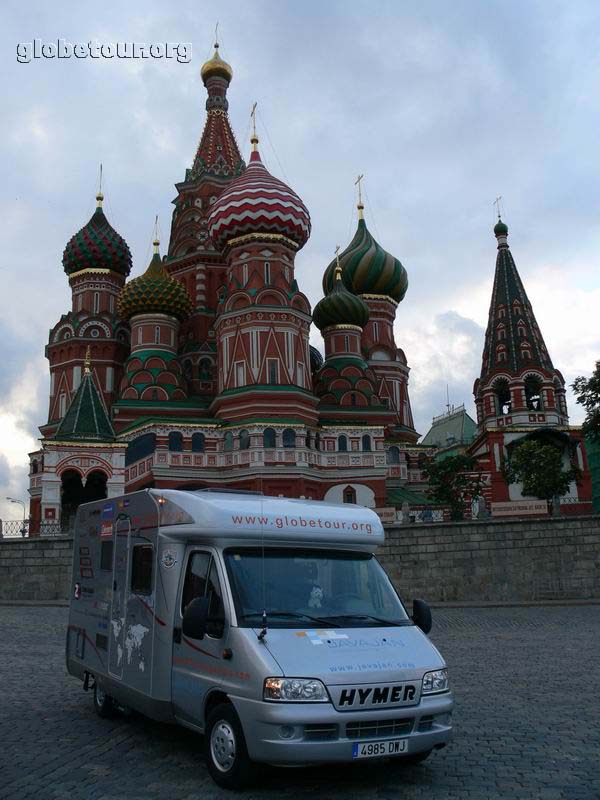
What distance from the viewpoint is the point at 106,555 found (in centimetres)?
927

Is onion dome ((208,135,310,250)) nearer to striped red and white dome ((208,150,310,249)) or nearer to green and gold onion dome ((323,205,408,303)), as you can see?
striped red and white dome ((208,150,310,249))

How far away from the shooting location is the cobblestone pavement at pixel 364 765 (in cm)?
621

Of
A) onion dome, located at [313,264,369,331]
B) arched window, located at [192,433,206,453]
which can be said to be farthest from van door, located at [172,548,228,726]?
onion dome, located at [313,264,369,331]

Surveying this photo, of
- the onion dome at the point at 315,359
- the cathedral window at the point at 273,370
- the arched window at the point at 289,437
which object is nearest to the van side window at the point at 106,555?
the arched window at the point at 289,437

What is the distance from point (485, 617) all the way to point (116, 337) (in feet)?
108

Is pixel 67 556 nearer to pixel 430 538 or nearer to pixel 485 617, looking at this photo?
pixel 430 538

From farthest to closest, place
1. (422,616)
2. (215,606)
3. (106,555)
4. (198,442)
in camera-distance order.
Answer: (198,442) < (106,555) < (422,616) < (215,606)

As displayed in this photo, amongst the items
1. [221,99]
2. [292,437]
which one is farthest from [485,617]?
[221,99]

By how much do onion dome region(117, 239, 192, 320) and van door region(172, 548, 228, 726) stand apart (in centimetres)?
3857

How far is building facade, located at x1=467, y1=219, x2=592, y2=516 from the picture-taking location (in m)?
43.4

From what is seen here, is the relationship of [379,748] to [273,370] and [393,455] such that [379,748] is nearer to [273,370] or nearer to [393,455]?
[273,370]

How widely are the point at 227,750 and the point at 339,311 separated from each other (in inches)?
1674

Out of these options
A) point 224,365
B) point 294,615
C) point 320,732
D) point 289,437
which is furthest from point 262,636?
point 224,365

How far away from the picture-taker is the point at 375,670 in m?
6.30
